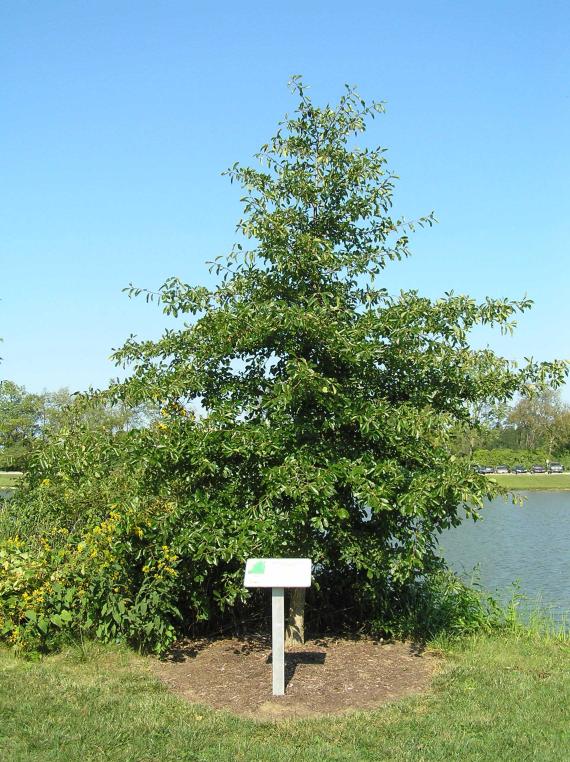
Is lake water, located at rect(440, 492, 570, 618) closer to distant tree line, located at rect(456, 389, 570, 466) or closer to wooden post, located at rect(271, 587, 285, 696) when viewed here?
wooden post, located at rect(271, 587, 285, 696)

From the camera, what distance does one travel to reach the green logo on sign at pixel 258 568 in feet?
19.1

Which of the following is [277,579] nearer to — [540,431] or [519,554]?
[519,554]

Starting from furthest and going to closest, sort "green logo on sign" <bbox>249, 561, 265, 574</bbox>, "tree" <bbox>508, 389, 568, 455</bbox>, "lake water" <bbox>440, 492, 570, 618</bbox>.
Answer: "tree" <bbox>508, 389, 568, 455</bbox> < "lake water" <bbox>440, 492, 570, 618</bbox> < "green logo on sign" <bbox>249, 561, 265, 574</bbox>

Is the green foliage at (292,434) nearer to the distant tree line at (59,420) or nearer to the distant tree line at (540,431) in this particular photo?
the distant tree line at (59,420)

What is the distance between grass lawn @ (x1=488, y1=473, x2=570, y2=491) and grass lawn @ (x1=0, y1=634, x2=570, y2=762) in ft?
119

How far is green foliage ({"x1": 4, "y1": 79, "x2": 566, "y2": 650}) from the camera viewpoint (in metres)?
6.45

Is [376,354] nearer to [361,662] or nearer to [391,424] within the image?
[391,424]

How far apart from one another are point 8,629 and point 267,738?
3.10 meters

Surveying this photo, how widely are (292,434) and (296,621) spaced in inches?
78.7

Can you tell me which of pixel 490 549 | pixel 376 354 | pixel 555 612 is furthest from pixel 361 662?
pixel 490 549

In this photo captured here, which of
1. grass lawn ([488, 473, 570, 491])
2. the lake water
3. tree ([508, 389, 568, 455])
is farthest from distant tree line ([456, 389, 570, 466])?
the lake water

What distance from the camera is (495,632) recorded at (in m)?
8.40

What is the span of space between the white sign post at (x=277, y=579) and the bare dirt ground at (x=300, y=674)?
0.21 metres

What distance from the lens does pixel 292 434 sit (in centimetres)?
662
